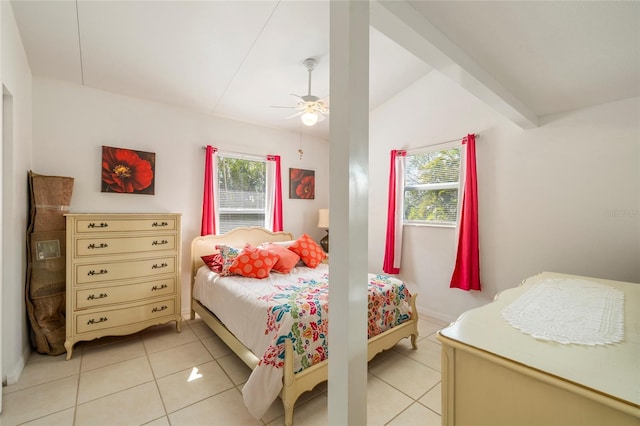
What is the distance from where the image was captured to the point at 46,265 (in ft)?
7.61

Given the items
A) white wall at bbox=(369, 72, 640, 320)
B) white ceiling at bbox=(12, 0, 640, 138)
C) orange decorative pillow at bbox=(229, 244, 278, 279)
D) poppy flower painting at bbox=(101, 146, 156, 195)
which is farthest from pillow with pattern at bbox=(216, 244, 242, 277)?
white wall at bbox=(369, 72, 640, 320)

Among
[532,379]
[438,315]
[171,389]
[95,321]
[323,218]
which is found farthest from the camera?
[323,218]

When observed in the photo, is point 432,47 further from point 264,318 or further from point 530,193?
point 530,193

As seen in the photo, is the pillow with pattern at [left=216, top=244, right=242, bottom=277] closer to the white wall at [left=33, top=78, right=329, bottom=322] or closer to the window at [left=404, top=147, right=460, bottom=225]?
the white wall at [left=33, top=78, right=329, bottom=322]

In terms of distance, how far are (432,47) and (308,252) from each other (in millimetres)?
2508

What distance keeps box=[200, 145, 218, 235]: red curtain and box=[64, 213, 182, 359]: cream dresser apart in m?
0.50

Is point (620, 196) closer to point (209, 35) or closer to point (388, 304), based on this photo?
point (388, 304)

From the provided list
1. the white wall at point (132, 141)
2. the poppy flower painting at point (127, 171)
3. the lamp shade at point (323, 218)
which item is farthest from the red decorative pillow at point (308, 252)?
the poppy flower painting at point (127, 171)

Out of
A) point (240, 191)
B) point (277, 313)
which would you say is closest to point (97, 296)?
point (277, 313)

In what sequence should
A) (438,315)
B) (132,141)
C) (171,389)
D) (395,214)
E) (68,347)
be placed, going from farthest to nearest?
(395,214)
(438,315)
(132,141)
(68,347)
(171,389)

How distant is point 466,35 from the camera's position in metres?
1.42

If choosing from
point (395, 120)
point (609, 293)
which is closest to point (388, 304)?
point (609, 293)

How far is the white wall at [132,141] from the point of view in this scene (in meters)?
2.58

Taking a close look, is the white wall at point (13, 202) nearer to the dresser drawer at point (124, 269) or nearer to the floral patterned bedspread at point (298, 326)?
the dresser drawer at point (124, 269)
